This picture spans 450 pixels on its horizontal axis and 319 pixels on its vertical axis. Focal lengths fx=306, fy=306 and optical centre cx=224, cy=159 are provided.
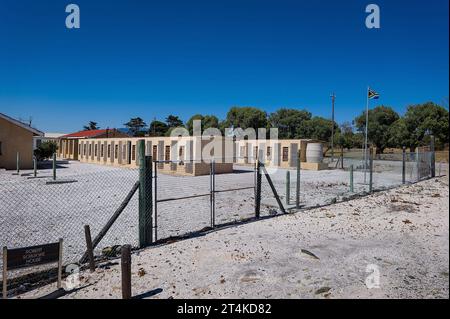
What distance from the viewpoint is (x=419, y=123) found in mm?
45875

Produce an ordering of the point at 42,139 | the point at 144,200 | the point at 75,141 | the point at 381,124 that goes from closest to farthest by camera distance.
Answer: the point at 144,200 < the point at 75,141 < the point at 42,139 < the point at 381,124

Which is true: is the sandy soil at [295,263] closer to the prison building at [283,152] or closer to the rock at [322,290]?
the rock at [322,290]

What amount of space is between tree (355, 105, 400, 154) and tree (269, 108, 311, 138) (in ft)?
39.9

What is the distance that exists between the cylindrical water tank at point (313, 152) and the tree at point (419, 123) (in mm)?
22373

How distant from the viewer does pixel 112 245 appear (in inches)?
242

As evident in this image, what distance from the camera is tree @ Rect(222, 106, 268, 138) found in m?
58.8

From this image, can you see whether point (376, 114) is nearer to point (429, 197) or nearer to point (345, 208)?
point (429, 197)

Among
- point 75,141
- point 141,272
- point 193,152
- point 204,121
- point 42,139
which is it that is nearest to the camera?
point 141,272

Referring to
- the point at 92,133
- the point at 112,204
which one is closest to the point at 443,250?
the point at 112,204

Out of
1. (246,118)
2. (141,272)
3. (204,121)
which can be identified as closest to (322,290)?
(141,272)

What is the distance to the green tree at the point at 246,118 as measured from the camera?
58781 millimetres

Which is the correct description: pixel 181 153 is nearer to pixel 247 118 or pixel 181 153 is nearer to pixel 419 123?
pixel 247 118

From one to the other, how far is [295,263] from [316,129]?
54.3 metres
